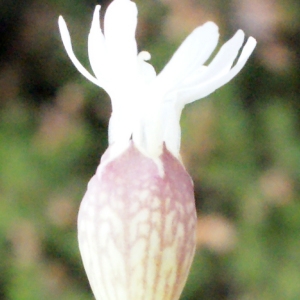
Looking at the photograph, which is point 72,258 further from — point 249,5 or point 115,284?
point 115,284

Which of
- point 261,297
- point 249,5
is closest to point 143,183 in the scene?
point 261,297

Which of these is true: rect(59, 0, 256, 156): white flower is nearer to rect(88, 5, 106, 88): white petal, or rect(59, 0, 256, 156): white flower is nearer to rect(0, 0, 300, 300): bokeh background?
rect(88, 5, 106, 88): white petal

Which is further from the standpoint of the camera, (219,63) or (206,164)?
(206,164)

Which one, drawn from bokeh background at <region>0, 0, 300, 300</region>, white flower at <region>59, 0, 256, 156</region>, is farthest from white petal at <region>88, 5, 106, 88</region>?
bokeh background at <region>0, 0, 300, 300</region>

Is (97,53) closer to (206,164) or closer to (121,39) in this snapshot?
(121,39)

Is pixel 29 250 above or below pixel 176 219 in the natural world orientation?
below

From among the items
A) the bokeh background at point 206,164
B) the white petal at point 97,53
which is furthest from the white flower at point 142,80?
the bokeh background at point 206,164

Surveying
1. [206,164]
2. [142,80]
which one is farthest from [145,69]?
[206,164]

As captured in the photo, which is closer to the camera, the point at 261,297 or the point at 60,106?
the point at 261,297

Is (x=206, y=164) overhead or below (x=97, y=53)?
below
